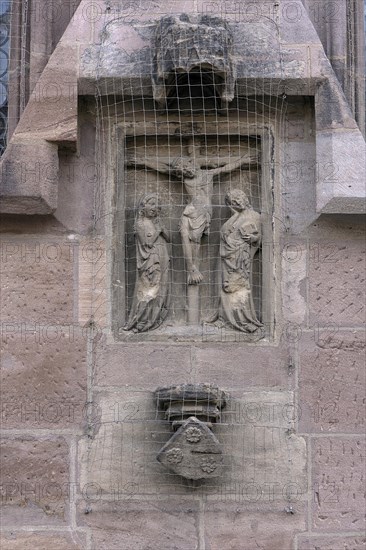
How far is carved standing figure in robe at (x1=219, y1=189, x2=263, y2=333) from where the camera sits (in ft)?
28.2

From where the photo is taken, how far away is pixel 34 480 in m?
8.41

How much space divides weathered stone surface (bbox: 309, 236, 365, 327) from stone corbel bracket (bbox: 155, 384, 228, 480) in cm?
76

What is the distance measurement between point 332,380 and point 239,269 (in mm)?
763

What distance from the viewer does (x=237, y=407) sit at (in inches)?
333

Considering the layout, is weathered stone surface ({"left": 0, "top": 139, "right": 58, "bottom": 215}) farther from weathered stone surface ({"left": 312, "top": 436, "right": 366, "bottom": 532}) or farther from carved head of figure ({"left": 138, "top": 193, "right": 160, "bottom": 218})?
weathered stone surface ({"left": 312, "top": 436, "right": 366, "bottom": 532})

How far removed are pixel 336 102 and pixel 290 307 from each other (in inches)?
44.1

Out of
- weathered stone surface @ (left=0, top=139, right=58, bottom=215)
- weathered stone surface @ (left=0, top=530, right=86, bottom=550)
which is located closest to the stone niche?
weathered stone surface @ (left=0, top=139, right=58, bottom=215)

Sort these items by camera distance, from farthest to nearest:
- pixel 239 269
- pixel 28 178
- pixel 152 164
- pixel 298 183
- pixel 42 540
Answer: pixel 152 164, pixel 298 183, pixel 239 269, pixel 28 178, pixel 42 540

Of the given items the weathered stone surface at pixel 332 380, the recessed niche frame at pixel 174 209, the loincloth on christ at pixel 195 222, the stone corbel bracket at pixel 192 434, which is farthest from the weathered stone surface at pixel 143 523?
the loincloth on christ at pixel 195 222

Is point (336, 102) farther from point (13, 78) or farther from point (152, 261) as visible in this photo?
point (13, 78)

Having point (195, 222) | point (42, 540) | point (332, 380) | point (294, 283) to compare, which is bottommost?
point (42, 540)

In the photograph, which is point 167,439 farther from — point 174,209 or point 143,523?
point 174,209

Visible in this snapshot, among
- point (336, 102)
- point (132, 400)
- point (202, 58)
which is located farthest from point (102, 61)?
point (132, 400)

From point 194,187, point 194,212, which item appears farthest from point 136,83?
point 194,212
